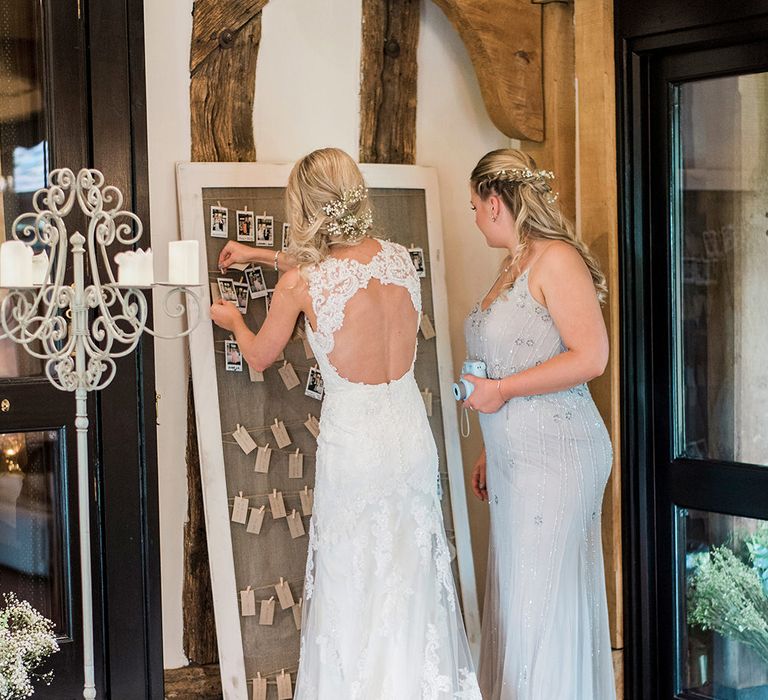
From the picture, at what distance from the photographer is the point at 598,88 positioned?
353cm

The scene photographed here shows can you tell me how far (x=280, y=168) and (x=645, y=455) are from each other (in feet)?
5.07

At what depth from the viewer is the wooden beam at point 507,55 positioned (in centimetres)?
367

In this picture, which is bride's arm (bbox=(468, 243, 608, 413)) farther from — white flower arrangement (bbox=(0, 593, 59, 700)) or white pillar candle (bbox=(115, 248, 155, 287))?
white flower arrangement (bbox=(0, 593, 59, 700))

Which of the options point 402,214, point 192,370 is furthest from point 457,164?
point 192,370

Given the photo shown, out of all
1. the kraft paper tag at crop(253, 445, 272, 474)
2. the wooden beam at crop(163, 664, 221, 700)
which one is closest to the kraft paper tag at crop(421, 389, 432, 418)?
the kraft paper tag at crop(253, 445, 272, 474)

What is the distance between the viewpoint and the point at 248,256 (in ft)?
10.7

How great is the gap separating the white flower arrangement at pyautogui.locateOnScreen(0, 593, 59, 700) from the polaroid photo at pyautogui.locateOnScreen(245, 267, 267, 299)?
1163 millimetres

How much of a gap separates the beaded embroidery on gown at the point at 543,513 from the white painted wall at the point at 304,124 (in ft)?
2.85

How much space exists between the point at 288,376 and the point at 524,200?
97cm

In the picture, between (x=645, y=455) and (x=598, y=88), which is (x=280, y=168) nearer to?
(x=598, y=88)

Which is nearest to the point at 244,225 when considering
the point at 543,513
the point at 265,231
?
the point at 265,231

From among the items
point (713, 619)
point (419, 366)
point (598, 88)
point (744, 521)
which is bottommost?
point (713, 619)

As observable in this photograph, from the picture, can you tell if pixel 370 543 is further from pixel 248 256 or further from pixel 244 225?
pixel 244 225

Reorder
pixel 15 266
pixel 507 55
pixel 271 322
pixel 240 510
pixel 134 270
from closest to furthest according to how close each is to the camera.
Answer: pixel 15 266
pixel 134 270
pixel 271 322
pixel 240 510
pixel 507 55
